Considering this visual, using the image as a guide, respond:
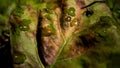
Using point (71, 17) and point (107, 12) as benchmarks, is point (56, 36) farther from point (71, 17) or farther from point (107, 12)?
point (107, 12)

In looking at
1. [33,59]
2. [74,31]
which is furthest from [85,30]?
[33,59]

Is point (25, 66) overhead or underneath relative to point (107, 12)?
underneath

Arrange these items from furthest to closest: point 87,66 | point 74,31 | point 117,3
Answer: point 117,3 < point 74,31 < point 87,66

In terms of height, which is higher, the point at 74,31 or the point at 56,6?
the point at 56,6

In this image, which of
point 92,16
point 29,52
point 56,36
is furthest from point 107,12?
point 29,52

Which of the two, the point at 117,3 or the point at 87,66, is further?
the point at 117,3

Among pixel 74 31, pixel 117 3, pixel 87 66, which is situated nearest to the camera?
pixel 87 66

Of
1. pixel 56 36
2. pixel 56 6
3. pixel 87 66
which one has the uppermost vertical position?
pixel 56 6

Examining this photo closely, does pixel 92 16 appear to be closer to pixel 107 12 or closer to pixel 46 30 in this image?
pixel 107 12

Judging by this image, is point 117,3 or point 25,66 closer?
point 25,66
